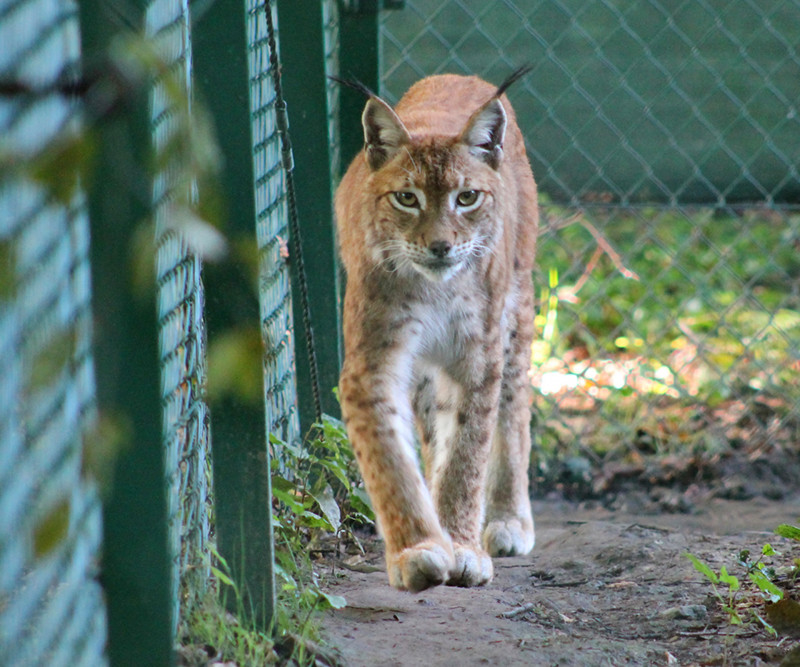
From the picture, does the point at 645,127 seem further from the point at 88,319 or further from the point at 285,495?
the point at 88,319

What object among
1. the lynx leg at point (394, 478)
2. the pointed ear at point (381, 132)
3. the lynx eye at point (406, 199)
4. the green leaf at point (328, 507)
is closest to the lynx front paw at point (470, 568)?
the lynx leg at point (394, 478)

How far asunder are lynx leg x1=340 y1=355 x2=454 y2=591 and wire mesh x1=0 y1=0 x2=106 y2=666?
1.12m

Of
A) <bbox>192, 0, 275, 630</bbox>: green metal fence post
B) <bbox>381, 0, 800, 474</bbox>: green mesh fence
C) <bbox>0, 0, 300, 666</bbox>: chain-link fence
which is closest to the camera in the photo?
<bbox>0, 0, 300, 666</bbox>: chain-link fence

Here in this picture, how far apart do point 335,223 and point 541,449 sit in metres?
1.52

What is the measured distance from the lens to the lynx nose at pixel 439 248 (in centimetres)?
297

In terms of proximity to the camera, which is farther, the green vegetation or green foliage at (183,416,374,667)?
the green vegetation

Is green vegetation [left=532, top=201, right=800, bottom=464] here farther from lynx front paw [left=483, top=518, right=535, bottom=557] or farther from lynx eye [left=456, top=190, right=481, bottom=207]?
lynx eye [left=456, top=190, right=481, bottom=207]

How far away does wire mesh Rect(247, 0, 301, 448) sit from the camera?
115 inches

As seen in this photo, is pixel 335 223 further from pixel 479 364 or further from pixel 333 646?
pixel 333 646

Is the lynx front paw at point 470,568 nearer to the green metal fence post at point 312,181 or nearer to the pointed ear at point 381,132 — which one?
the green metal fence post at point 312,181

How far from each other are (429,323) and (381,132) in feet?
2.07

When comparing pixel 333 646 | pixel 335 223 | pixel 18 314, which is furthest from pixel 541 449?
pixel 18 314

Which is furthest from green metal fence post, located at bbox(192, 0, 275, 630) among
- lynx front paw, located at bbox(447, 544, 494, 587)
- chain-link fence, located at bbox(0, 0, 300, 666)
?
lynx front paw, located at bbox(447, 544, 494, 587)

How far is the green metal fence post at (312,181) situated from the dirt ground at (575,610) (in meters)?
0.66
